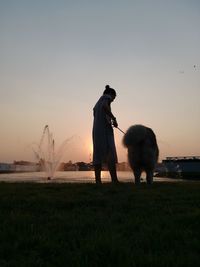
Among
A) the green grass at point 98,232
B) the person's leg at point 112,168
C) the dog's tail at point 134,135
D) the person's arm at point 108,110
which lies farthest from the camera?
the person's leg at point 112,168

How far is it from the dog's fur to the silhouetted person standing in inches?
18.5

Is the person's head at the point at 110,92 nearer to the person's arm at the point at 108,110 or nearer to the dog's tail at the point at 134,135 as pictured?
the person's arm at the point at 108,110

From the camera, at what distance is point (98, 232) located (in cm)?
480

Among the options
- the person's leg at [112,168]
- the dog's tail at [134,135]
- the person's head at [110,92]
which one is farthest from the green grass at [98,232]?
the person's head at [110,92]

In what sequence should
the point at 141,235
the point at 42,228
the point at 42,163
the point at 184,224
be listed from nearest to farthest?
1. the point at 141,235
2. the point at 42,228
3. the point at 184,224
4. the point at 42,163

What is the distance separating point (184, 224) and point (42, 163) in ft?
106

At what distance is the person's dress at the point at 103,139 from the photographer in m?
12.5

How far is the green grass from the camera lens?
12.6 feet

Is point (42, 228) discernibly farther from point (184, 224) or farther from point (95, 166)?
point (95, 166)

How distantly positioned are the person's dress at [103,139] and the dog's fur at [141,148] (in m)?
0.46

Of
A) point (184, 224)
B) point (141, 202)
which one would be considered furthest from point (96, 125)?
point (184, 224)

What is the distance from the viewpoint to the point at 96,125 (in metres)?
12.6

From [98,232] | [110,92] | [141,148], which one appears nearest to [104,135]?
[141,148]

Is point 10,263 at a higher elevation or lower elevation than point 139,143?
lower
